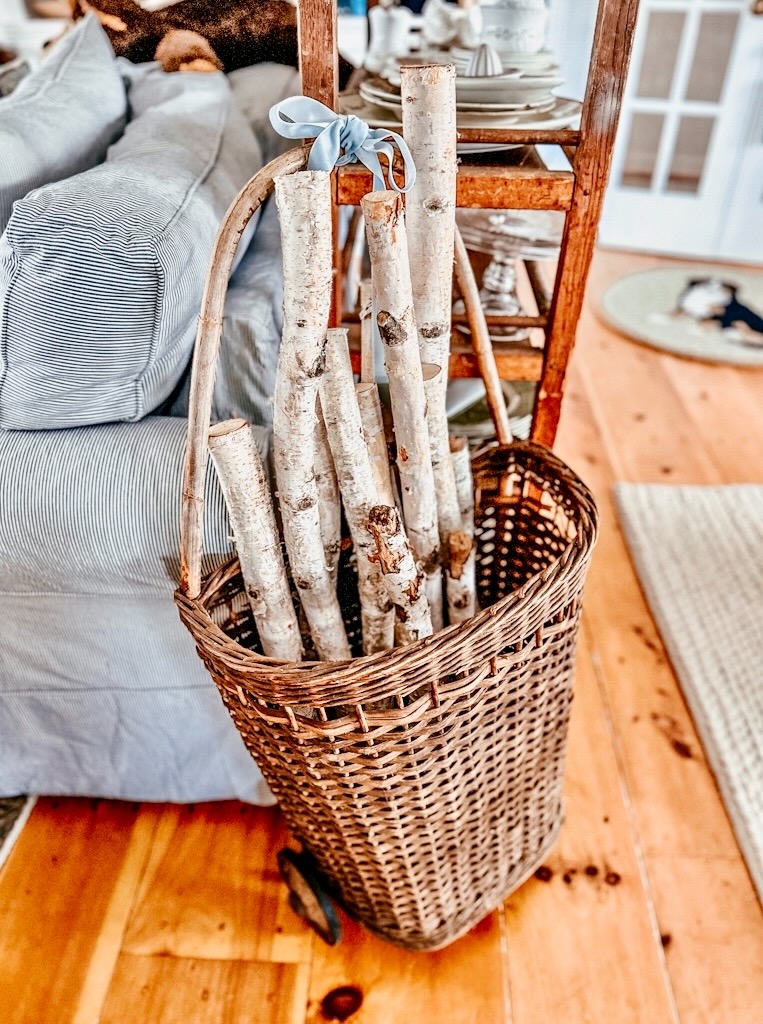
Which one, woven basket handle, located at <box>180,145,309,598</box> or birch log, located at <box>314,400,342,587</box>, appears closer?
woven basket handle, located at <box>180,145,309,598</box>

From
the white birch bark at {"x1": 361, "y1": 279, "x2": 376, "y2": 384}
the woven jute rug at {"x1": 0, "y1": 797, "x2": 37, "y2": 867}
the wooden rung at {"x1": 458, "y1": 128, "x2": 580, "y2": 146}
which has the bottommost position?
the woven jute rug at {"x1": 0, "y1": 797, "x2": 37, "y2": 867}

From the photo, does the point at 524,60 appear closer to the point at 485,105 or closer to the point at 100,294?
the point at 485,105

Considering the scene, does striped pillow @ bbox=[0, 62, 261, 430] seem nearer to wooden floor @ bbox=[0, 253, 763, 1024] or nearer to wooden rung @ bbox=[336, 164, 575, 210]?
wooden rung @ bbox=[336, 164, 575, 210]

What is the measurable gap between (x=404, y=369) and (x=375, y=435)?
0.10m

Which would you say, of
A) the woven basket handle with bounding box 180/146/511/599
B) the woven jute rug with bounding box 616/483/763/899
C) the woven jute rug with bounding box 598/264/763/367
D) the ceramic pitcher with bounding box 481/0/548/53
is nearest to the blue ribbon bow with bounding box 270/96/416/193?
the woven basket handle with bounding box 180/146/511/599

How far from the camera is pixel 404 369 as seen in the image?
26.8 inches

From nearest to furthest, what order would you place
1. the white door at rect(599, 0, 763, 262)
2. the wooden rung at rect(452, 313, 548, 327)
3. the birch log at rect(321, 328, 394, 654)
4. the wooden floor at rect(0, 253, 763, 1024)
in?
the birch log at rect(321, 328, 394, 654) → the wooden floor at rect(0, 253, 763, 1024) → the wooden rung at rect(452, 313, 548, 327) → the white door at rect(599, 0, 763, 262)

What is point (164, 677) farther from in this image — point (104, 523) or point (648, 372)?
point (648, 372)

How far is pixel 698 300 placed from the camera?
2.47 metres

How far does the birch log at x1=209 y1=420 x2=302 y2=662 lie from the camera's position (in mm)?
656

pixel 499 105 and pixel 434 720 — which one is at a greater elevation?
pixel 499 105

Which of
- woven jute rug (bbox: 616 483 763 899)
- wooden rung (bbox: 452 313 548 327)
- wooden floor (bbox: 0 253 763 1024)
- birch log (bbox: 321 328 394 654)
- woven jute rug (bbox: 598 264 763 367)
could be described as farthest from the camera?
woven jute rug (bbox: 598 264 763 367)

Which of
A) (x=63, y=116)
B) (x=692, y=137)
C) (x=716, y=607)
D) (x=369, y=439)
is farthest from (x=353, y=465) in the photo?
(x=692, y=137)

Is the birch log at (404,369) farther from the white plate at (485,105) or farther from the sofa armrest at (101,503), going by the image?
the white plate at (485,105)
